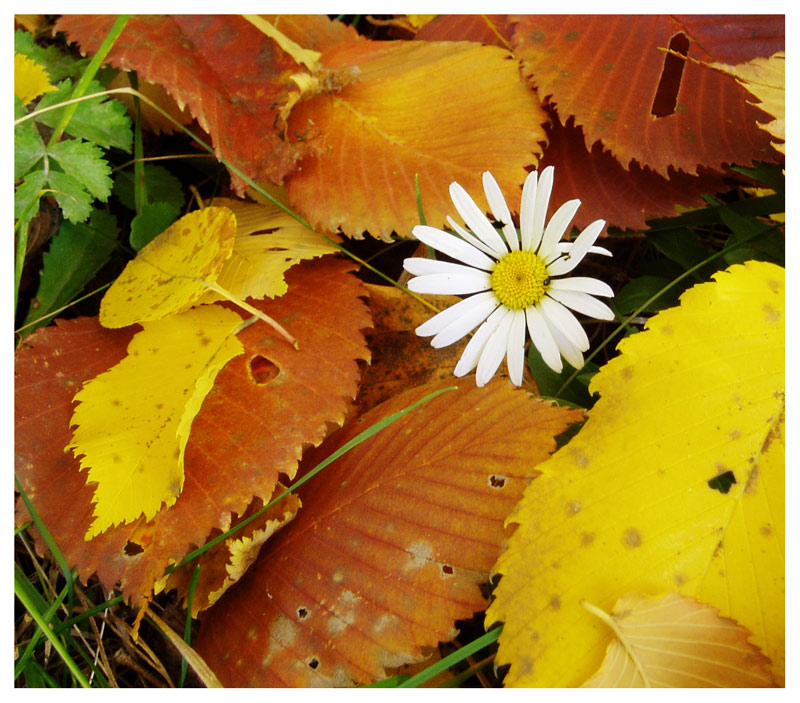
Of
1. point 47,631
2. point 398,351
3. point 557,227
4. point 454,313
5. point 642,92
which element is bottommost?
point 47,631

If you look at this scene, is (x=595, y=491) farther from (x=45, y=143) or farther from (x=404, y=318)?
(x=45, y=143)

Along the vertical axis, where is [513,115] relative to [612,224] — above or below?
above

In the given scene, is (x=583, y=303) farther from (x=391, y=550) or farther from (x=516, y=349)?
(x=391, y=550)

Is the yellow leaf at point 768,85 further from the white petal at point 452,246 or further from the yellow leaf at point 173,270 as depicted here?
the yellow leaf at point 173,270

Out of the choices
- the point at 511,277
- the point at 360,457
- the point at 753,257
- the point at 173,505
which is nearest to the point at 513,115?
the point at 511,277

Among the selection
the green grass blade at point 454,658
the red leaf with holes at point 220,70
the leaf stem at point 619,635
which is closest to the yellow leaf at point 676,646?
the leaf stem at point 619,635

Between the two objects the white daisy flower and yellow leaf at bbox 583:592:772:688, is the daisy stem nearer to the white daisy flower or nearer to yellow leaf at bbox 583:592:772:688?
the white daisy flower

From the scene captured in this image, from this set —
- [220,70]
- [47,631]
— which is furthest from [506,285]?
[47,631]
